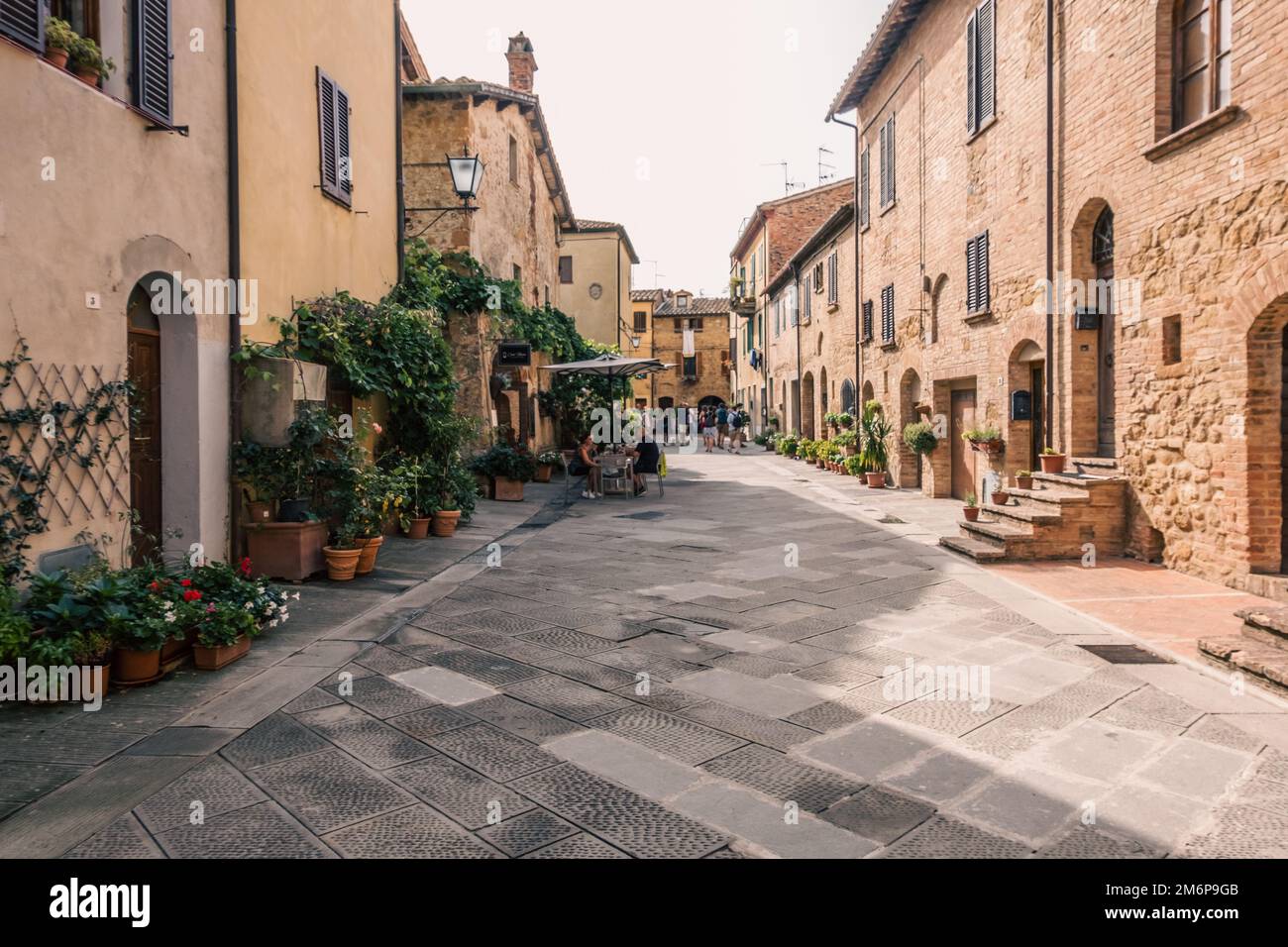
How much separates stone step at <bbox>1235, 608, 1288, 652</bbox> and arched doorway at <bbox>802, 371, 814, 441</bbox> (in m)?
18.8

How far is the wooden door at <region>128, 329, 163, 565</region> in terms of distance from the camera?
19.4 ft

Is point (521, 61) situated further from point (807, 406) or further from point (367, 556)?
point (367, 556)

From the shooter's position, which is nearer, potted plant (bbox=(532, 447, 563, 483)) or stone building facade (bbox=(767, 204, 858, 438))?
potted plant (bbox=(532, 447, 563, 483))

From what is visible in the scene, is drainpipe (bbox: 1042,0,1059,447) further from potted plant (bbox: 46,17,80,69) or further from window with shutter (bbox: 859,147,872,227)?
potted plant (bbox: 46,17,80,69)

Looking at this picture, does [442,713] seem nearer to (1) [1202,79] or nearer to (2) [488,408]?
(1) [1202,79]

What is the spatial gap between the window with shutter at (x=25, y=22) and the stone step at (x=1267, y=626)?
7.48 m

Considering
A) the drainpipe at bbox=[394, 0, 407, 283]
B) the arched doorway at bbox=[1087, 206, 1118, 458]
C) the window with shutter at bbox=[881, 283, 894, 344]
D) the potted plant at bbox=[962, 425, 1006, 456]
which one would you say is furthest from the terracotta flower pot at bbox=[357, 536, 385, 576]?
the window with shutter at bbox=[881, 283, 894, 344]

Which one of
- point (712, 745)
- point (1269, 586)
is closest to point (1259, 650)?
point (1269, 586)

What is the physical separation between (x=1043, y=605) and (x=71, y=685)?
6.24 meters

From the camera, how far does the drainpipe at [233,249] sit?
22.0 feet

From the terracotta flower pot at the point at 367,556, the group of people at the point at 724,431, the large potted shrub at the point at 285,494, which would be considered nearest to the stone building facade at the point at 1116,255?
the terracotta flower pot at the point at 367,556

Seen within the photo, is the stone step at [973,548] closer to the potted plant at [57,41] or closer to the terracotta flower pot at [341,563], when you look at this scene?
the terracotta flower pot at [341,563]

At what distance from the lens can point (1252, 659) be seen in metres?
4.57
